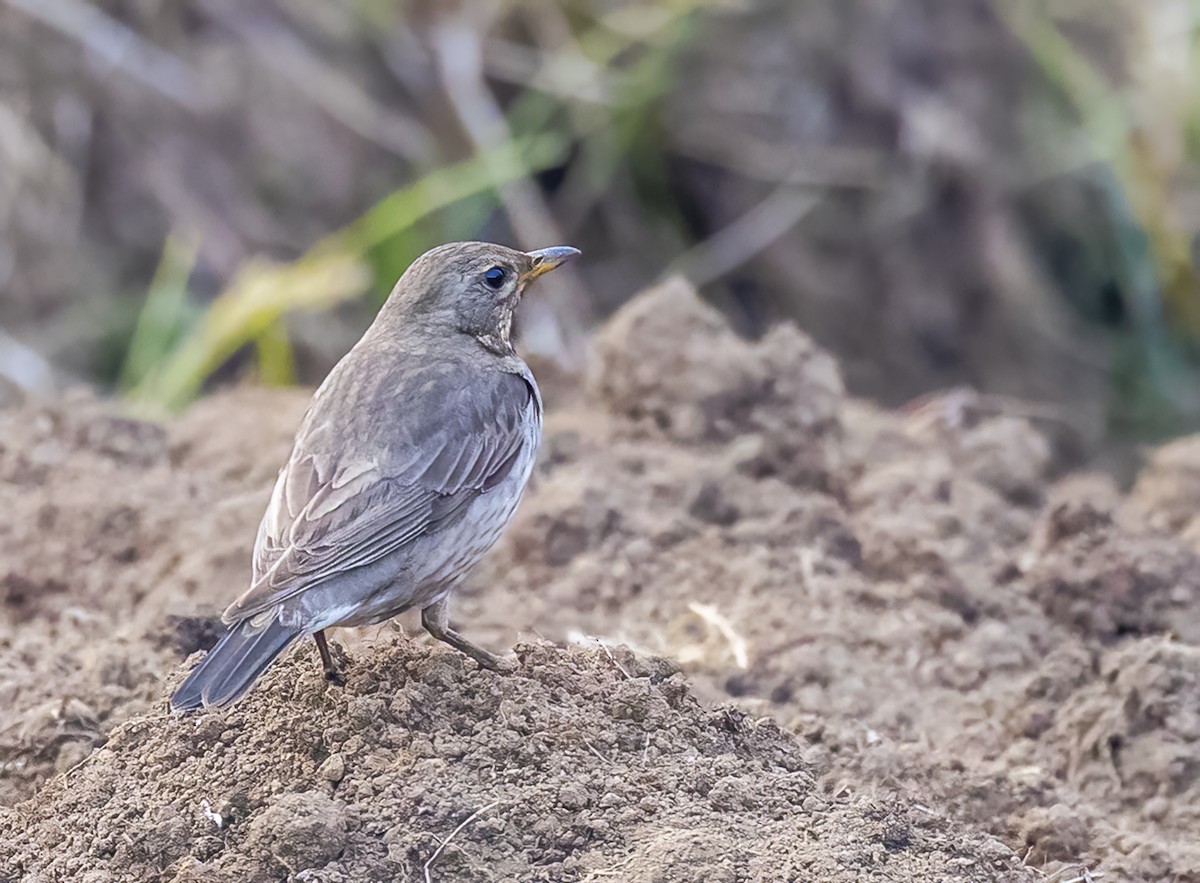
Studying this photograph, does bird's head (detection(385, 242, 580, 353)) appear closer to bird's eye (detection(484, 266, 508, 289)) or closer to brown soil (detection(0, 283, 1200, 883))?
bird's eye (detection(484, 266, 508, 289))

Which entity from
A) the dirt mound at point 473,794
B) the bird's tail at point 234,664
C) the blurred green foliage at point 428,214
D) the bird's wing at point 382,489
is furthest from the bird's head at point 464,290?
the blurred green foliage at point 428,214

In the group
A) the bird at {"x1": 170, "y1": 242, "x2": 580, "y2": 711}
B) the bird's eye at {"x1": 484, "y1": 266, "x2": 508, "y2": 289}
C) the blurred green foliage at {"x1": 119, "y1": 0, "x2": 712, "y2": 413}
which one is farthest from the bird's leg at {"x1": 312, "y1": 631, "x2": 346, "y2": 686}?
the blurred green foliage at {"x1": 119, "y1": 0, "x2": 712, "y2": 413}

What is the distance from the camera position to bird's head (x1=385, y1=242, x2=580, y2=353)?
14.5 feet

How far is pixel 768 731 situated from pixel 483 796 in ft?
2.53

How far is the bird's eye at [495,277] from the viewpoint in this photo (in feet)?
14.6

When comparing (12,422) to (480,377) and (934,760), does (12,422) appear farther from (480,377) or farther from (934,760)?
(934,760)

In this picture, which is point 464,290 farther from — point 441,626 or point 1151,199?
point 1151,199

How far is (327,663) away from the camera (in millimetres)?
3631

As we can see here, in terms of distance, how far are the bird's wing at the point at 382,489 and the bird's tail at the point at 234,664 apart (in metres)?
0.07

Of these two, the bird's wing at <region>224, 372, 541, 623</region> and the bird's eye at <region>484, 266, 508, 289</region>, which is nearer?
the bird's wing at <region>224, 372, 541, 623</region>

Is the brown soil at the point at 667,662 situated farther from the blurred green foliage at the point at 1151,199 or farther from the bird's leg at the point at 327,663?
the blurred green foliage at the point at 1151,199

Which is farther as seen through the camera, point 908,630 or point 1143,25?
point 1143,25

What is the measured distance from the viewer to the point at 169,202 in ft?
30.0

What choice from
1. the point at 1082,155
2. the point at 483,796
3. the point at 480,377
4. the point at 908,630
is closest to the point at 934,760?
the point at 908,630
